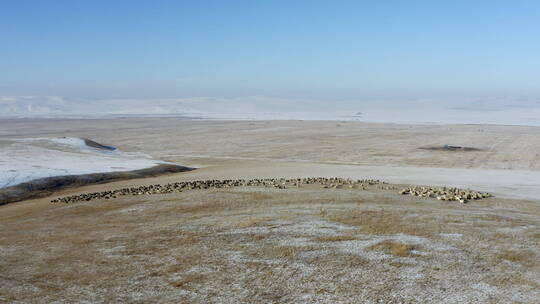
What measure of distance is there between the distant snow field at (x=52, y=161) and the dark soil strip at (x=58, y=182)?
78cm

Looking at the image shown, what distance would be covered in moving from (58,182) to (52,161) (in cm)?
1163

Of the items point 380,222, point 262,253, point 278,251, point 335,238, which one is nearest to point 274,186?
point 380,222

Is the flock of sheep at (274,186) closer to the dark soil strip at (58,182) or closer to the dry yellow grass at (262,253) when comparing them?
the dry yellow grass at (262,253)

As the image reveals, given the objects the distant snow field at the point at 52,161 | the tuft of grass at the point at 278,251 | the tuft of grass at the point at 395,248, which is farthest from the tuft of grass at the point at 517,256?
the distant snow field at the point at 52,161

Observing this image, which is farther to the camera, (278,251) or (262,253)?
(278,251)

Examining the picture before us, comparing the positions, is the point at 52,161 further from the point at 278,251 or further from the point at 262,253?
the point at 278,251

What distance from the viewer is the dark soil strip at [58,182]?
1137 inches

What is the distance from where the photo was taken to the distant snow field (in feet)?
111

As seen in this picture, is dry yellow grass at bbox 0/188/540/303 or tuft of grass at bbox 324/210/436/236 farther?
tuft of grass at bbox 324/210/436/236

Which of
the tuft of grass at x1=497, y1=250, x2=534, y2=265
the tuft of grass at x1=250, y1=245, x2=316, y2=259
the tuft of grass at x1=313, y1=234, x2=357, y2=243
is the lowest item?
the tuft of grass at x1=250, y1=245, x2=316, y2=259

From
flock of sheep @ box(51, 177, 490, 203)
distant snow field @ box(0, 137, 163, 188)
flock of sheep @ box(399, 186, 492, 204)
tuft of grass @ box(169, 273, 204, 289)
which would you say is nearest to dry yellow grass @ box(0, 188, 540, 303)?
tuft of grass @ box(169, 273, 204, 289)

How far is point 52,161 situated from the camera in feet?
141

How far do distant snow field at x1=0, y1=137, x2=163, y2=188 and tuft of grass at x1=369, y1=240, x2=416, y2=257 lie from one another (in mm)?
23869

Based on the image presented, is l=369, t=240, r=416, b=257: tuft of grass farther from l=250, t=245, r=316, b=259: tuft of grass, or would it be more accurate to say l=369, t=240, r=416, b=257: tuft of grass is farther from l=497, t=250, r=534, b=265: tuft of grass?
l=497, t=250, r=534, b=265: tuft of grass
